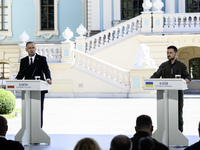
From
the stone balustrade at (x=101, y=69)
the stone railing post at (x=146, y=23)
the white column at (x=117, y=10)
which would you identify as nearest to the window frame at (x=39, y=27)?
the white column at (x=117, y=10)

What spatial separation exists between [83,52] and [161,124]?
55.3ft

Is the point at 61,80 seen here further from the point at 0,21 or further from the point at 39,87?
the point at 39,87

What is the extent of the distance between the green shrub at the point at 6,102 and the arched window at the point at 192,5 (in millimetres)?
16419

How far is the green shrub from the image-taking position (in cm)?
1391

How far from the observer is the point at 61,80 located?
23672 mm

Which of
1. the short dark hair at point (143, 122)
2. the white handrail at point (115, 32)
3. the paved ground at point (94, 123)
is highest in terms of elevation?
the white handrail at point (115, 32)

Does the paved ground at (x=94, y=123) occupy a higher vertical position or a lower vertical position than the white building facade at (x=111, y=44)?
lower

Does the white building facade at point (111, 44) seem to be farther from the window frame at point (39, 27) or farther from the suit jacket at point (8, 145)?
A: the suit jacket at point (8, 145)

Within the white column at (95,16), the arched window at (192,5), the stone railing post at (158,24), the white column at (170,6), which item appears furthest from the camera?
the white column at (95,16)

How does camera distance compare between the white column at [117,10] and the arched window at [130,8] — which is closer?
the white column at [117,10]

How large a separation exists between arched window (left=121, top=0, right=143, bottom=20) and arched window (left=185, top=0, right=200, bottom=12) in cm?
274

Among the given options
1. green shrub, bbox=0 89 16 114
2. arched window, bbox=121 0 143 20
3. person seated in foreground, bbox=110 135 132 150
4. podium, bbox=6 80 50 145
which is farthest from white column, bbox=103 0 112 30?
person seated in foreground, bbox=110 135 132 150

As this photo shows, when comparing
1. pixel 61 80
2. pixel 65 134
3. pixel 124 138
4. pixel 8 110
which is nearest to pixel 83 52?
pixel 61 80

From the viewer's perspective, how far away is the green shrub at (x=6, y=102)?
13909 mm
